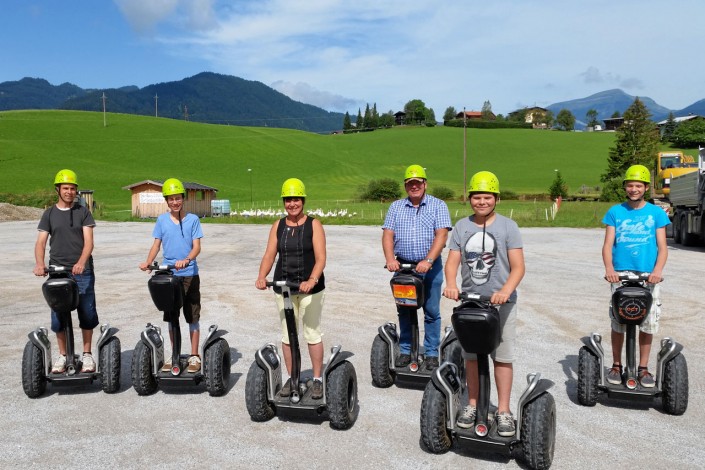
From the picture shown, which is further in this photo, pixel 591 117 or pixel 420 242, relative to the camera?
pixel 591 117

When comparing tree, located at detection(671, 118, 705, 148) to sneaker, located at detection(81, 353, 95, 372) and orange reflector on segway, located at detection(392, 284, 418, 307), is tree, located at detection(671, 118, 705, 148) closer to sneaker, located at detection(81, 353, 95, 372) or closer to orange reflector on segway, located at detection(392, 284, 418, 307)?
orange reflector on segway, located at detection(392, 284, 418, 307)

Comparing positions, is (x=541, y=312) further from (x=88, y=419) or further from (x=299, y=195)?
(x=88, y=419)

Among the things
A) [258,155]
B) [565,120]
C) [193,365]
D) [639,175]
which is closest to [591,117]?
[565,120]

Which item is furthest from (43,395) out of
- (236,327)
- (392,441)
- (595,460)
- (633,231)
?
(633,231)

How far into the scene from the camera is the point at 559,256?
17641 millimetres

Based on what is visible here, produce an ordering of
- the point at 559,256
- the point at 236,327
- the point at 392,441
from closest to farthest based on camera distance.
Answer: the point at 392,441, the point at 236,327, the point at 559,256

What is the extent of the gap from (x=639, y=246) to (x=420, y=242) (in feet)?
7.13

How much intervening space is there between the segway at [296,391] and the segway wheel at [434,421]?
0.85m

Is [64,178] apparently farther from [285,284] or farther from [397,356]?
[397,356]

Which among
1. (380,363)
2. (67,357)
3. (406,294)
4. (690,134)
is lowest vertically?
(380,363)

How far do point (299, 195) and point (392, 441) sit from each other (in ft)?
7.61

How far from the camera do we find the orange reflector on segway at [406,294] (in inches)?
220

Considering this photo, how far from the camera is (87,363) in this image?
6043mm

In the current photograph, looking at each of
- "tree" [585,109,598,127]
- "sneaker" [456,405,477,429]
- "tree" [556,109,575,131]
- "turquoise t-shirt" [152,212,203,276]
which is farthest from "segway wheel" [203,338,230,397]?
"tree" [585,109,598,127]
